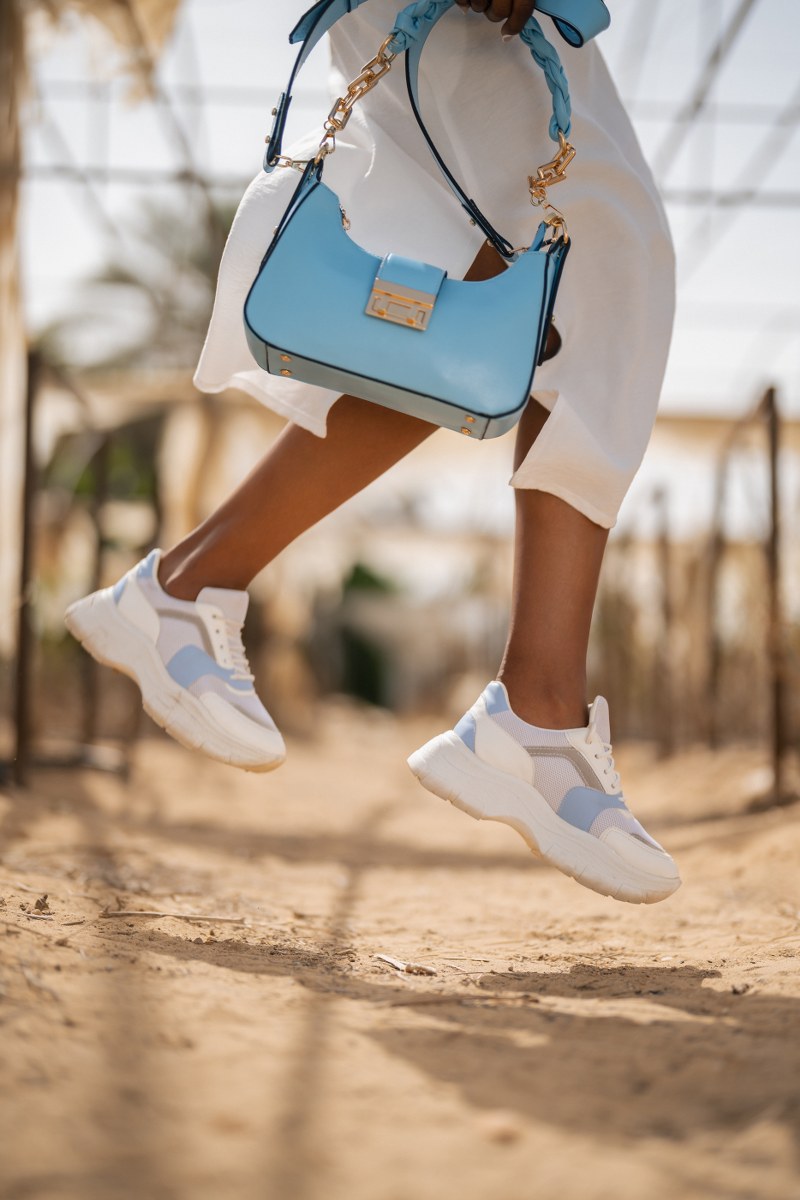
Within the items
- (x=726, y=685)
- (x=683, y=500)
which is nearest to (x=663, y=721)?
(x=726, y=685)

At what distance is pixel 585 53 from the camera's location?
1.43 meters

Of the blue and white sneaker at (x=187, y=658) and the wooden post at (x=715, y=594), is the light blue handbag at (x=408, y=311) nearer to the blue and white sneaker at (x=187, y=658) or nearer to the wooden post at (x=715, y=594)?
the blue and white sneaker at (x=187, y=658)

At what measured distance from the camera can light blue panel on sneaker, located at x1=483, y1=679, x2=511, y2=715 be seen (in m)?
1.35

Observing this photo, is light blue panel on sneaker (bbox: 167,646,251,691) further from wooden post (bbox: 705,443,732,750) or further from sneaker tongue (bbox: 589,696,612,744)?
wooden post (bbox: 705,443,732,750)

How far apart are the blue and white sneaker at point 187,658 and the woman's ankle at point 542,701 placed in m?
0.31

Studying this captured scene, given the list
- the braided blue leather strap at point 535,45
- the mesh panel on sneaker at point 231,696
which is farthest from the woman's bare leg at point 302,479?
the braided blue leather strap at point 535,45

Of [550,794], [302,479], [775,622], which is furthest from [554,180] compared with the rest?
[775,622]

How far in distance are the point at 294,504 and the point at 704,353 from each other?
31.9ft

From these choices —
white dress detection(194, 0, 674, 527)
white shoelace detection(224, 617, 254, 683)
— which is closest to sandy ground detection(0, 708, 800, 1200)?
white shoelace detection(224, 617, 254, 683)

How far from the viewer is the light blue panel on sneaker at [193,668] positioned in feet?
4.77

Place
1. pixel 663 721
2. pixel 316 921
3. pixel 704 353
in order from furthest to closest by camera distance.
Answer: pixel 704 353, pixel 663 721, pixel 316 921

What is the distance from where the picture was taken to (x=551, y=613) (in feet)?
4.49

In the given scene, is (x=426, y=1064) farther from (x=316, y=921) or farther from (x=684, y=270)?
(x=684, y=270)

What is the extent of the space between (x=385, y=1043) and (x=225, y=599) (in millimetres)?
706
